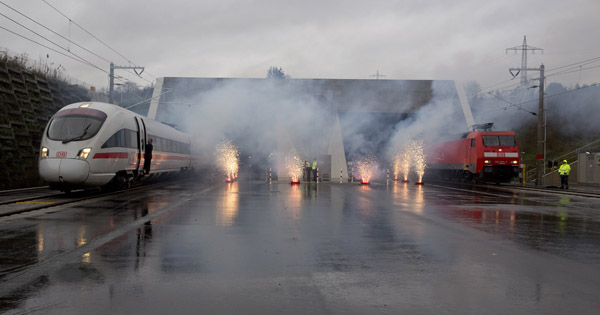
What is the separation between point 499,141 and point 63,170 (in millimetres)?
24868

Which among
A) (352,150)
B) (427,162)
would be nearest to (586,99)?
(427,162)

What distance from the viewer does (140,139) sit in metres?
22.8

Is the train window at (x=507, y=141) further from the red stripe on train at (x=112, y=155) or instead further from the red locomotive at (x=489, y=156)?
the red stripe on train at (x=112, y=155)

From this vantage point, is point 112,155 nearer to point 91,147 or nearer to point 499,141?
point 91,147

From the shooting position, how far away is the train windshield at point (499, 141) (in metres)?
31.4

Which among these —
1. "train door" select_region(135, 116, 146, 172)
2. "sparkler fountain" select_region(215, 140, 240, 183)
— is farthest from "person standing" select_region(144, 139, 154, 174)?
"sparkler fountain" select_region(215, 140, 240, 183)

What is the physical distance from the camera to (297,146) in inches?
1385

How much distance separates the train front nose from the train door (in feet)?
16.8

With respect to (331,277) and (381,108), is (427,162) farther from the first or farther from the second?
→ (331,277)

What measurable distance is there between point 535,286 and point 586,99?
71.3 meters

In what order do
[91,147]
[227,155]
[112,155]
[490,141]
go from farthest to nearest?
[227,155] → [490,141] → [112,155] → [91,147]

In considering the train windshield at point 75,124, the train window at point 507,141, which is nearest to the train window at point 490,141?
the train window at point 507,141

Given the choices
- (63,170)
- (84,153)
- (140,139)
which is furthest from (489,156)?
(63,170)

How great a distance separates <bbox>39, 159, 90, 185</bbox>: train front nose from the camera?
56.4ft
